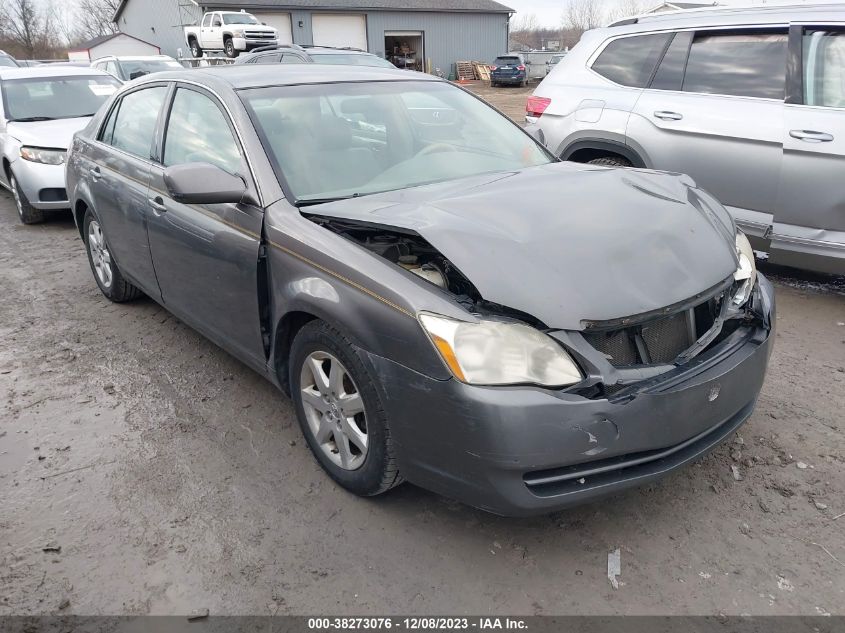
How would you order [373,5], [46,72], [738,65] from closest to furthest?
1. [738,65]
2. [46,72]
3. [373,5]

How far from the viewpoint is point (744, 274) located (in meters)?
2.98

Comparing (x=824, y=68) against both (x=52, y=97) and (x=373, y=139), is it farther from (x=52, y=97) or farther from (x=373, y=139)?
(x=52, y=97)

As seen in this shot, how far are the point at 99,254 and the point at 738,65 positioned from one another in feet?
16.4

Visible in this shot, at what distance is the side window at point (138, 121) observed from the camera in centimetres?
412

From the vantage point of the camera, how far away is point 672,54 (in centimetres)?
536

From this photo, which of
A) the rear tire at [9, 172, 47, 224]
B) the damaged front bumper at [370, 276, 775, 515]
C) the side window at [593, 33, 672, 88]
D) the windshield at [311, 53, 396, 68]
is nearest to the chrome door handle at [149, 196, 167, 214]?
the damaged front bumper at [370, 276, 775, 515]

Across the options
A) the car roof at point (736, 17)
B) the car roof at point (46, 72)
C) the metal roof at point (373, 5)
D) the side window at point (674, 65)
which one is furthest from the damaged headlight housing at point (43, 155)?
Result: the metal roof at point (373, 5)

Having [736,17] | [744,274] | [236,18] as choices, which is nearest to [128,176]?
[744,274]

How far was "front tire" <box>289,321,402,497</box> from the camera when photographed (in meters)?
2.57

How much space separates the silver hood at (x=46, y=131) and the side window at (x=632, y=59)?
5.68m

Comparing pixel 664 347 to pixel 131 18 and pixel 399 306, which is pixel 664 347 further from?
pixel 131 18

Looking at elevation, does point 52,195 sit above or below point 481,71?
below

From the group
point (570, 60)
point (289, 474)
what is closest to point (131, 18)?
point (570, 60)

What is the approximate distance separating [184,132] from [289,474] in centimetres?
200
